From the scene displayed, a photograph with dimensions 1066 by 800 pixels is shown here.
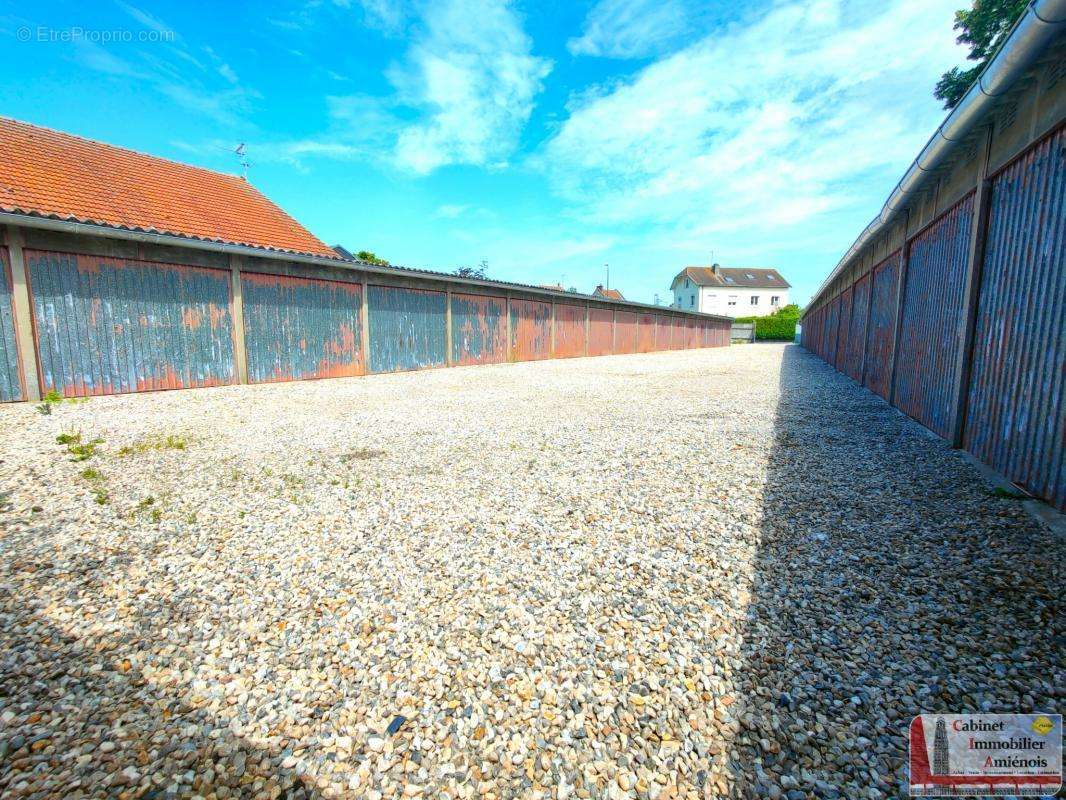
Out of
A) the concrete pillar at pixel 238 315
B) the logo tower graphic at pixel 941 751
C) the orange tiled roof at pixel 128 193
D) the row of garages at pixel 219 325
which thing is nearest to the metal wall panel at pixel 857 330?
the row of garages at pixel 219 325

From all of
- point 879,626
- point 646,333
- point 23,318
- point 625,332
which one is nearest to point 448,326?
point 23,318

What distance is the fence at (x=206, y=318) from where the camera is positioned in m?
7.75

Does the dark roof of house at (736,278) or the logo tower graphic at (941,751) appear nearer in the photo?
the logo tower graphic at (941,751)

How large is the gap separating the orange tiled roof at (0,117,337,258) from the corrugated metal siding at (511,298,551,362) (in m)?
6.87

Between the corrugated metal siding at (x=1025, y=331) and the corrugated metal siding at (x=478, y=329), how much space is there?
12416mm

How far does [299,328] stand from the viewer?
11.1 meters

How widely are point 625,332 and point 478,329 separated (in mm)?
10750

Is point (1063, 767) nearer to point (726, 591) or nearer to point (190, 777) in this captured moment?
point (726, 591)

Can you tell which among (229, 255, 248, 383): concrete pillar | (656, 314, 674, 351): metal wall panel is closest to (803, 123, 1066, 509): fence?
(229, 255, 248, 383): concrete pillar

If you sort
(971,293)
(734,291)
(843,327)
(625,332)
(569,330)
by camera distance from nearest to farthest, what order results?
(971,293) → (843,327) → (569,330) → (625,332) → (734,291)

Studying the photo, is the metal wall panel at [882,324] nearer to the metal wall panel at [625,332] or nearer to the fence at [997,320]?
the fence at [997,320]

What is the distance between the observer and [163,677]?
6.38 feet

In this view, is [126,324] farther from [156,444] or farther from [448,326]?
[448,326]

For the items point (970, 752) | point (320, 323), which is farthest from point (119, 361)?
point (970, 752)
